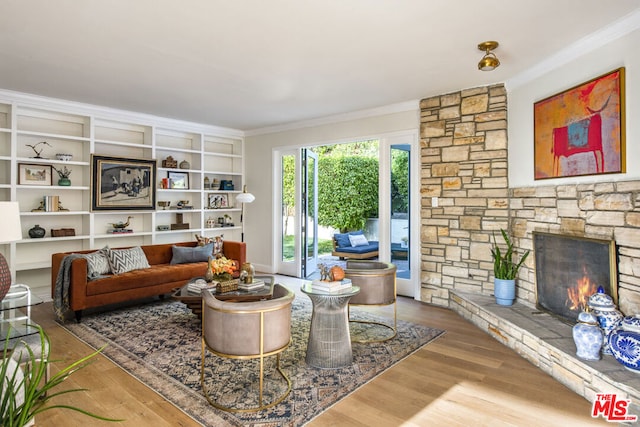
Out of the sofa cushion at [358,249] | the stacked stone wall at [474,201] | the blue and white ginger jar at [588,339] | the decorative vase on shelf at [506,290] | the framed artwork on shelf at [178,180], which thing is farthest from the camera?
the sofa cushion at [358,249]

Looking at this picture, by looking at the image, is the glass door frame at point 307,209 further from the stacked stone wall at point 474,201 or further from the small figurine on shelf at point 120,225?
the small figurine on shelf at point 120,225

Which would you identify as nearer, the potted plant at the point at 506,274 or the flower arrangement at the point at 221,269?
the flower arrangement at the point at 221,269

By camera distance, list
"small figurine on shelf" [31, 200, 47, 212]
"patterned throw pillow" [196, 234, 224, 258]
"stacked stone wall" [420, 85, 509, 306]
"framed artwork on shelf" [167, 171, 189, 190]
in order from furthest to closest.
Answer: "framed artwork on shelf" [167, 171, 189, 190] < "patterned throw pillow" [196, 234, 224, 258] < "small figurine on shelf" [31, 200, 47, 212] < "stacked stone wall" [420, 85, 509, 306]

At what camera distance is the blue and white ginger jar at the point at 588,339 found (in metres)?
2.64

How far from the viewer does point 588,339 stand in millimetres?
2650

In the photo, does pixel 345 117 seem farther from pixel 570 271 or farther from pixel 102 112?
pixel 570 271

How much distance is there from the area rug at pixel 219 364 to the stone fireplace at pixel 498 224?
891mm

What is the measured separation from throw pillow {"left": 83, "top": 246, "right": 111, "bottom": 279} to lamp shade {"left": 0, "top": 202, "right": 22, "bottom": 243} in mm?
1804

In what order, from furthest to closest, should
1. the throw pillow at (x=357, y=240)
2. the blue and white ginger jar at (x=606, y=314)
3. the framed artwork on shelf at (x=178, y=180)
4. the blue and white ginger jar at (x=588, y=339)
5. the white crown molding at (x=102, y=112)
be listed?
1. the throw pillow at (x=357, y=240)
2. the framed artwork on shelf at (x=178, y=180)
3. the white crown molding at (x=102, y=112)
4. the blue and white ginger jar at (x=606, y=314)
5. the blue and white ginger jar at (x=588, y=339)

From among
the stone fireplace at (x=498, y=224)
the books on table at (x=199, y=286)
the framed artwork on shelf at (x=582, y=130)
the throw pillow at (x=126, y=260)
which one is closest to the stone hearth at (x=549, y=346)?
the stone fireplace at (x=498, y=224)

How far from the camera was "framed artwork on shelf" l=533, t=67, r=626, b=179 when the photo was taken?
3.00 meters

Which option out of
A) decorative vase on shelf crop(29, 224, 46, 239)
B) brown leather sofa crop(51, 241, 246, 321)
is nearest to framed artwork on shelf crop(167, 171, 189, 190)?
brown leather sofa crop(51, 241, 246, 321)

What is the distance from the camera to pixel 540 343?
3.07m

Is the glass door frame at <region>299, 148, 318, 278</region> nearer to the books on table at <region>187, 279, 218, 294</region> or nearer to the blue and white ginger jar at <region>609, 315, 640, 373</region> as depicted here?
the books on table at <region>187, 279, 218, 294</region>
